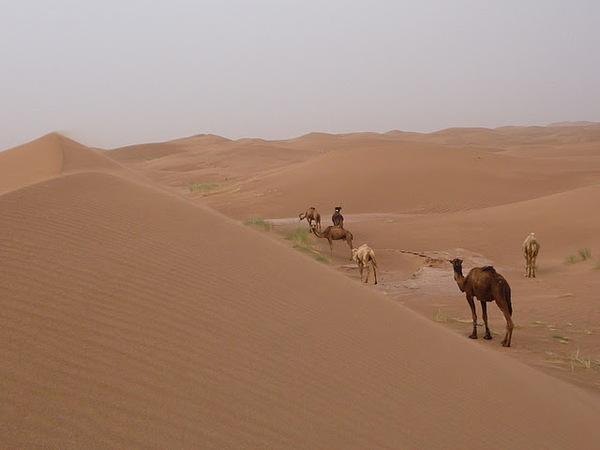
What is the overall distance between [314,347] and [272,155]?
5033 centimetres

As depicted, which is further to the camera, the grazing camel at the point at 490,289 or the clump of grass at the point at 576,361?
the grazing camel at the point at 490,289

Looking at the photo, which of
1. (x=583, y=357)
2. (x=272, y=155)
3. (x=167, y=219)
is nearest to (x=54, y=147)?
(x=167, y=219)

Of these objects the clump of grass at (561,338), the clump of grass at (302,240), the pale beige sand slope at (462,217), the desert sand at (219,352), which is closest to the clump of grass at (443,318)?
the pale beige sand slope at (462,217)

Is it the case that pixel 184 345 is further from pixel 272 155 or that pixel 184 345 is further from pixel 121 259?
pixel 272 155

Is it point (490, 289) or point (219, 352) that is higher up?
point (219, 352)

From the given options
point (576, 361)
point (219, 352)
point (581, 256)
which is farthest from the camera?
point (581, 256)

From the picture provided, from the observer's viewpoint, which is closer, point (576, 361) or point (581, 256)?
point (576, 361)

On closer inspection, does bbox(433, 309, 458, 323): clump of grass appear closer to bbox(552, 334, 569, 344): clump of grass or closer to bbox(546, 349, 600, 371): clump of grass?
bbox(552, 334, 569, 344): clump of grass

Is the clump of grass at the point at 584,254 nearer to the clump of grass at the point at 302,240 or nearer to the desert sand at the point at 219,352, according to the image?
the desert sand at the point at 219,352

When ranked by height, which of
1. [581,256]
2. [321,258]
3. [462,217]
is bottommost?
[581,256]

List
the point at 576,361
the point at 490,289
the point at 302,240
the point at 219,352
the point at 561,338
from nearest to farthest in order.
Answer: the point at 219,352 < the point at 576,361 < the point at 490,289 < the point at 561,338 < the point at 302,240

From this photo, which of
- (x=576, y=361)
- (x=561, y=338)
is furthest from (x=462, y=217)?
(x=576, y=361)

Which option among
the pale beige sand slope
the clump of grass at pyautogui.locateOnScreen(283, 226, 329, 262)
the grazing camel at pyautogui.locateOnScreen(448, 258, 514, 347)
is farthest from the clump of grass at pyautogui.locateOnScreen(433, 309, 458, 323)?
the clump of grass at pyautogui.locateOnScreen(283, 226, 329, 262)

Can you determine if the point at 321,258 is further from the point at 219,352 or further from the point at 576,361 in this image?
the point at 219,352
